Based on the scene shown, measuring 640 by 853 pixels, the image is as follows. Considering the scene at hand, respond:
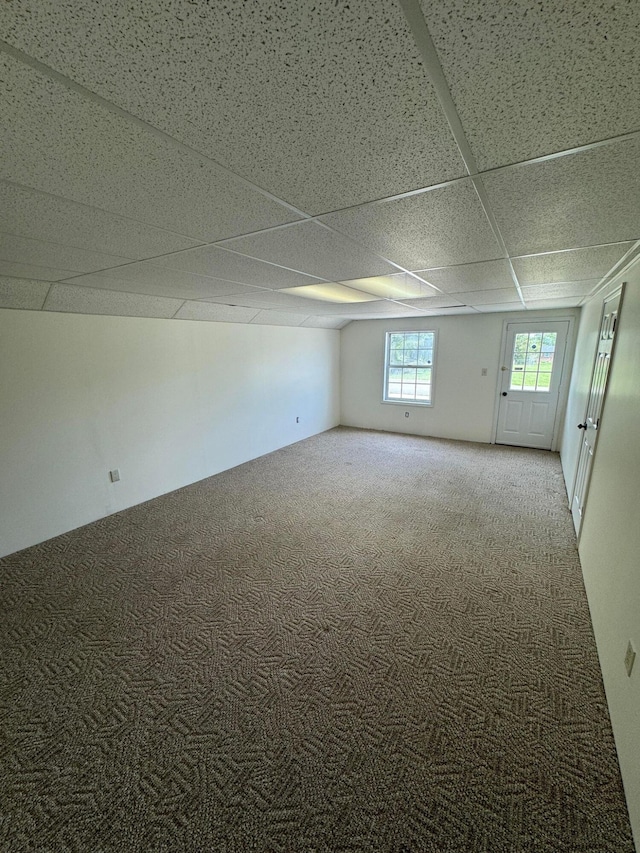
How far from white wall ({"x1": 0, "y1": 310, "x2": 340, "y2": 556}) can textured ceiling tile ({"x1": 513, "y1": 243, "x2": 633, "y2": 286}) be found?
340 cm

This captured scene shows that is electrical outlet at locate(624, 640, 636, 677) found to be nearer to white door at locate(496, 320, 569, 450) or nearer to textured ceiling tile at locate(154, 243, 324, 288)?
textured ceiling tile at locate(154, 243, 324, 288)

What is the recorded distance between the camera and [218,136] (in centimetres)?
87

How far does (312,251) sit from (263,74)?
123 cm

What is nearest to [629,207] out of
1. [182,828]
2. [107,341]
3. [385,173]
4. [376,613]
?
[385,173]

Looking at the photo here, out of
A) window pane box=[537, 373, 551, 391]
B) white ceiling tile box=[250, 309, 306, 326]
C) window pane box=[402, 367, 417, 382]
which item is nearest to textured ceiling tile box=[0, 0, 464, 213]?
white ceiling tile box=[250, 309, 306, 326]

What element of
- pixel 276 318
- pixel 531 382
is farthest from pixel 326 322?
pixel 531 382

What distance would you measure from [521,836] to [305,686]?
0.94 metres

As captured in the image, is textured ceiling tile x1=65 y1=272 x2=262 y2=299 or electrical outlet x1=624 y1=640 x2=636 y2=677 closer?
electrical outlet x1=624 y1=640 x2=636 y2=677

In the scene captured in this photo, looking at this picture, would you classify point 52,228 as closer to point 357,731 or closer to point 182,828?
point 182,828

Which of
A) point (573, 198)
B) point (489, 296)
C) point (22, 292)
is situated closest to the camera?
point (573, 198)

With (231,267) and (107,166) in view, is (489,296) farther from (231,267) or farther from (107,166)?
(107,166)

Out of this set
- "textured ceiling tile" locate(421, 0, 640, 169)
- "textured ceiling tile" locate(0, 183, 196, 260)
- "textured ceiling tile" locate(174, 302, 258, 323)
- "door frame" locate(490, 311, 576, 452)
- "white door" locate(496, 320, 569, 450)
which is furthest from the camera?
"white door" locate(496, 320, 569, 450)

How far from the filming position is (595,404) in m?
2.80

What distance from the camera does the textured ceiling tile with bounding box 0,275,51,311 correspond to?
2341mm
